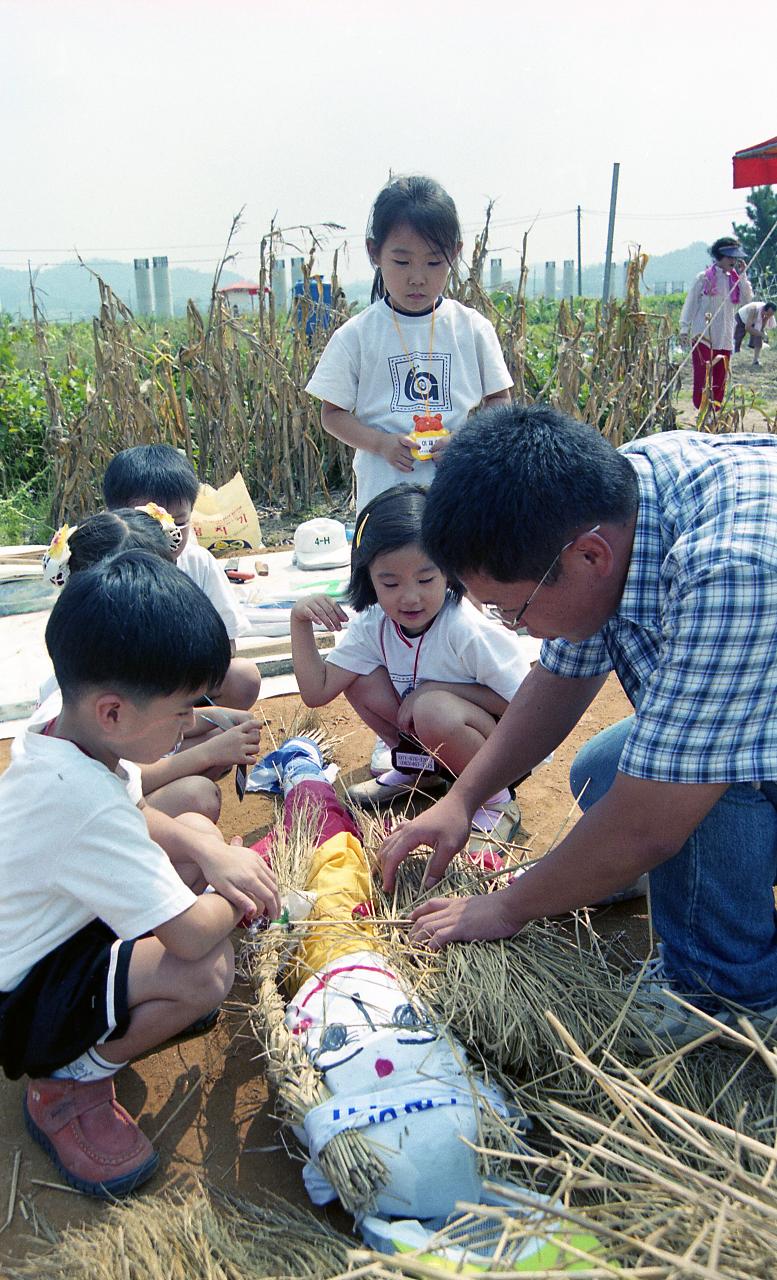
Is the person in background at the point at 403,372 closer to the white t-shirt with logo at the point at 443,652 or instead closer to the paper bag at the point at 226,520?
the white t-shirt with logo at the point at 443,652

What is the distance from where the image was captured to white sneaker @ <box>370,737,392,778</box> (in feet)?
11.0

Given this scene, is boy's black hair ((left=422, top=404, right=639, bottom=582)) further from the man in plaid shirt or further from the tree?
the tree

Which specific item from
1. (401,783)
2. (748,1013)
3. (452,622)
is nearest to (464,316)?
(452,622)

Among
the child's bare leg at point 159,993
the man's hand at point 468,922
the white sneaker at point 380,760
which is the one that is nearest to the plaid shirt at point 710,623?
the man's hand at point 468,922

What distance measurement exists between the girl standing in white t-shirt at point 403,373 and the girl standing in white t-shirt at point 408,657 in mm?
524

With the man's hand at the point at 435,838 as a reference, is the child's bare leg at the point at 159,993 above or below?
below

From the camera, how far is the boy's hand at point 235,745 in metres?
2.56

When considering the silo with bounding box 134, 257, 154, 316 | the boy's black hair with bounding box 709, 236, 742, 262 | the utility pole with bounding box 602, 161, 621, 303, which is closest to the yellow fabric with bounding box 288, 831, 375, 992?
the utility pole with bounding box 602, 161, 621, 303

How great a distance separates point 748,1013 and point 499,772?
699 millimetres

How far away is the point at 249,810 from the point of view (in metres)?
3.20

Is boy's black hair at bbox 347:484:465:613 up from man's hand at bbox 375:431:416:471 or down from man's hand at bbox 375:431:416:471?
down

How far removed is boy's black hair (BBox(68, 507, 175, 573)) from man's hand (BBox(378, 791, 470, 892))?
2.98ft

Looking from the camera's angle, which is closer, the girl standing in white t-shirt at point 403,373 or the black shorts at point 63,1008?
the black shorts at point 63,1008

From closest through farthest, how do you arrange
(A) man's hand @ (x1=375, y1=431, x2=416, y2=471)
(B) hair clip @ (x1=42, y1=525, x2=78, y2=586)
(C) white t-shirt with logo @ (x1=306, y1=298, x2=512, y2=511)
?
(B) hair clip @ (x1=42, y1=525, x2=78, y2=586) < (A) man's hand @ (x1=375, y1=431, x2=416, y2=471) < (C) white t-shirt with logo @ (x1=306, y1=298, x2=512, y2=511)
